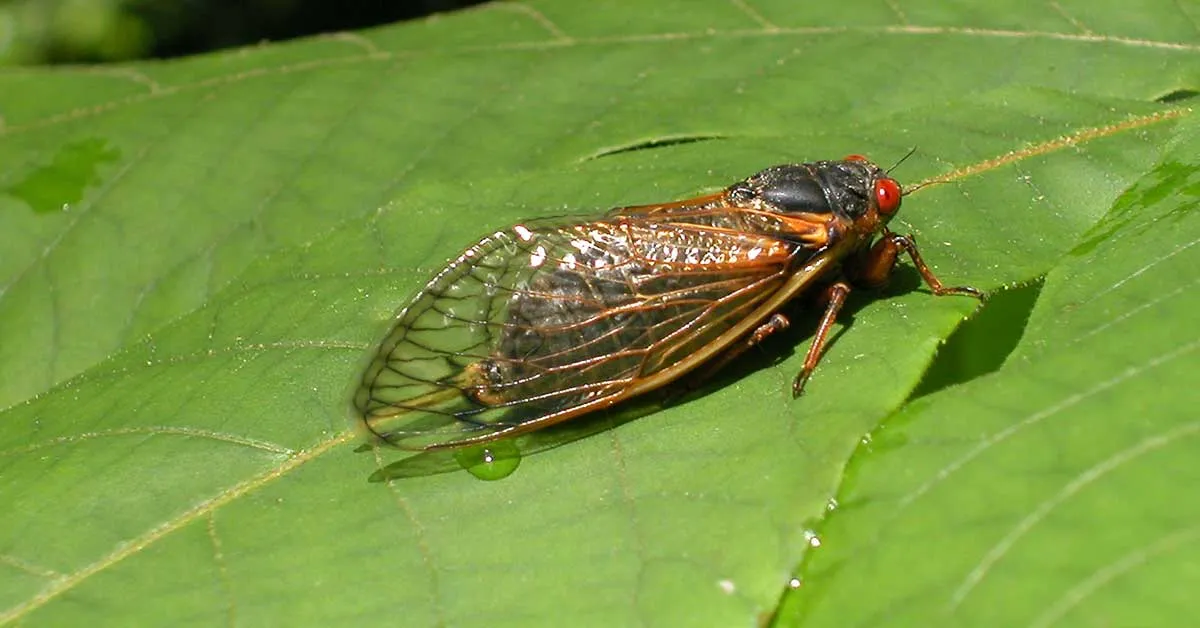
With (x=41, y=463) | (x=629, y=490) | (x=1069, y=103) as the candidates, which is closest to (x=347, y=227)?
(x=41, y=463)

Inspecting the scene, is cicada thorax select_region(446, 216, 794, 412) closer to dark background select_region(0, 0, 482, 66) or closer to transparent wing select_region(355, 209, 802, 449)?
transparent wing select_region(355, 209, 802, 449)

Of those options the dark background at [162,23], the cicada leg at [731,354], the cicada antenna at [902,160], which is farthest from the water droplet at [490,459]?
the dark background at [162,23]

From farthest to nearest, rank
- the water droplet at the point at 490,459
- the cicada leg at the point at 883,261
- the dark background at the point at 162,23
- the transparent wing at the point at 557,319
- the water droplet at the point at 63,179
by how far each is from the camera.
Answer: the dark background at the point at 162,23 < the water droplet at the point at 63,179 < the cicada leg at the point at 883,261 < the transparent wing at the point at 557,319 < the water droplet at the point at 490,459

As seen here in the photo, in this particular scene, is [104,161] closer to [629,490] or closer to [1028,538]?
[629,490]

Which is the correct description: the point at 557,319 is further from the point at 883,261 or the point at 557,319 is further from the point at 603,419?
the point at 883,261

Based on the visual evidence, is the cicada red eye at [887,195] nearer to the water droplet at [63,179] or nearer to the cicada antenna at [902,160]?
the cicada antenna at [902,160]
